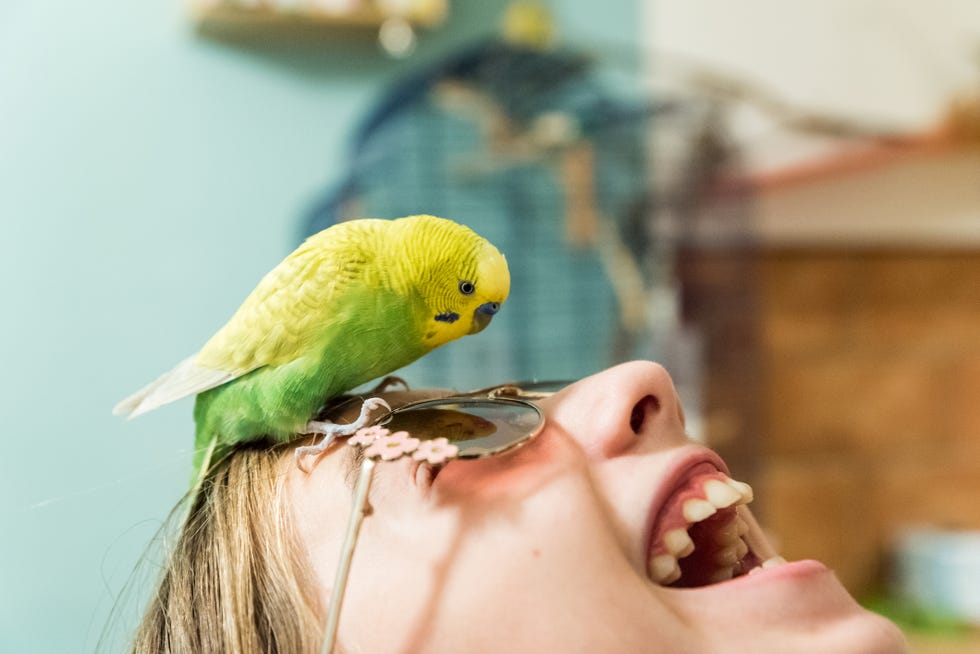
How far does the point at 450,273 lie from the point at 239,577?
21 cm

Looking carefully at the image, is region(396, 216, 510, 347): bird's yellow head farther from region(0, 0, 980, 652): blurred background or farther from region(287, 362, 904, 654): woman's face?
region(0, 0, 980, 652): blurred background

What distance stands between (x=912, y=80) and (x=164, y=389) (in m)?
1.64

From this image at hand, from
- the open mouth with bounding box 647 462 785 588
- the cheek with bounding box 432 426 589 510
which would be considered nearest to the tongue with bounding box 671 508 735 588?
the open mouth with bounding box 647 462 785 588

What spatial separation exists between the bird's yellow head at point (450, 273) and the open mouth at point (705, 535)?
0.55 feet

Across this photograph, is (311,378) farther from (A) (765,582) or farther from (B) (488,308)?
(A) (765,582)

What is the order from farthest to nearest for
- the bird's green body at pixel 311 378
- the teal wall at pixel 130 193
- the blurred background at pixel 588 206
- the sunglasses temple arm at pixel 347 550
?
the blurred background at pixel 588 206, the teal wall at pixel 130 193, the bird's green body at pixel 311 378, the sunglasses temple arm at pixel 347 550

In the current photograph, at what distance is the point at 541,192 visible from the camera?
1.46m

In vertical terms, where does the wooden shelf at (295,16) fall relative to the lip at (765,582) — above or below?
above

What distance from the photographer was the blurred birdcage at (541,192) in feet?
4.28

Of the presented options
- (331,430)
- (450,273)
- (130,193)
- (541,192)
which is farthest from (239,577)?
(541,192)

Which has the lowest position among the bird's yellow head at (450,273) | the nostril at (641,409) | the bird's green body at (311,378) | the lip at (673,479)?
the lip at (673,479)

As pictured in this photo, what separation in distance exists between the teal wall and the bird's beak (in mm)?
652

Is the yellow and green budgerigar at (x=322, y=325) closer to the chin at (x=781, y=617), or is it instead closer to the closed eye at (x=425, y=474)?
the closed eye at (x=425, y=474)

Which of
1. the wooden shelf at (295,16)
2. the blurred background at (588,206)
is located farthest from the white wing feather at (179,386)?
the wooden shelf at (295,16)
